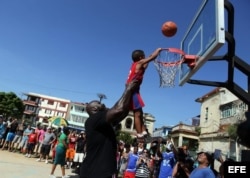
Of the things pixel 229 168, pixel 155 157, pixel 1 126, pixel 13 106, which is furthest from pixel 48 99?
pixel 229 168

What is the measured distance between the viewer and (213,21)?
6461 millimetres

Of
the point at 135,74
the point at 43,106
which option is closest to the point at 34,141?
the point at 135,74

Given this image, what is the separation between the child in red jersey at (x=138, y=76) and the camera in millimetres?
5477

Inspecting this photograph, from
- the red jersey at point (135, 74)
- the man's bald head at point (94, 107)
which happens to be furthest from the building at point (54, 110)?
the man's bald head at point (94, 107)

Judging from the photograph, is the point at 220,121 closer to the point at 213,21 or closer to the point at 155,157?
the point at 155,157

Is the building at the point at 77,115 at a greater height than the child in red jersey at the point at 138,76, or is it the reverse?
the building at the point at 77,115

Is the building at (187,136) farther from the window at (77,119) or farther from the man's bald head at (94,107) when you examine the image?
the window at (77,119)

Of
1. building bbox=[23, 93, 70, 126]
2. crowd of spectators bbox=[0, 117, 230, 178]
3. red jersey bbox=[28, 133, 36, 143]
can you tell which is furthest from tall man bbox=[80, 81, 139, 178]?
building bbox=[23, 93, 70, 126]

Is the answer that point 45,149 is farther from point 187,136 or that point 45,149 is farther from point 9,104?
point 9,104

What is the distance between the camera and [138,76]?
5.48 m

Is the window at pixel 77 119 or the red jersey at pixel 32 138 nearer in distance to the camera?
the red jersey at pixel 32 138

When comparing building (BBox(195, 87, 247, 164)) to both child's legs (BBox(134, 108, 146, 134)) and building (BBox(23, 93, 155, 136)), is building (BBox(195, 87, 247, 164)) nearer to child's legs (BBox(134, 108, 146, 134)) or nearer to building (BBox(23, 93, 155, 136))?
child's legs (BBox(134, 108, 146, 134))

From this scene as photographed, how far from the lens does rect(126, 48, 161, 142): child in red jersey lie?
5477 millimetres

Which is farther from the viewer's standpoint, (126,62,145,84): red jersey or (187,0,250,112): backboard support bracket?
(187,0,250,112): backboard support bracket
